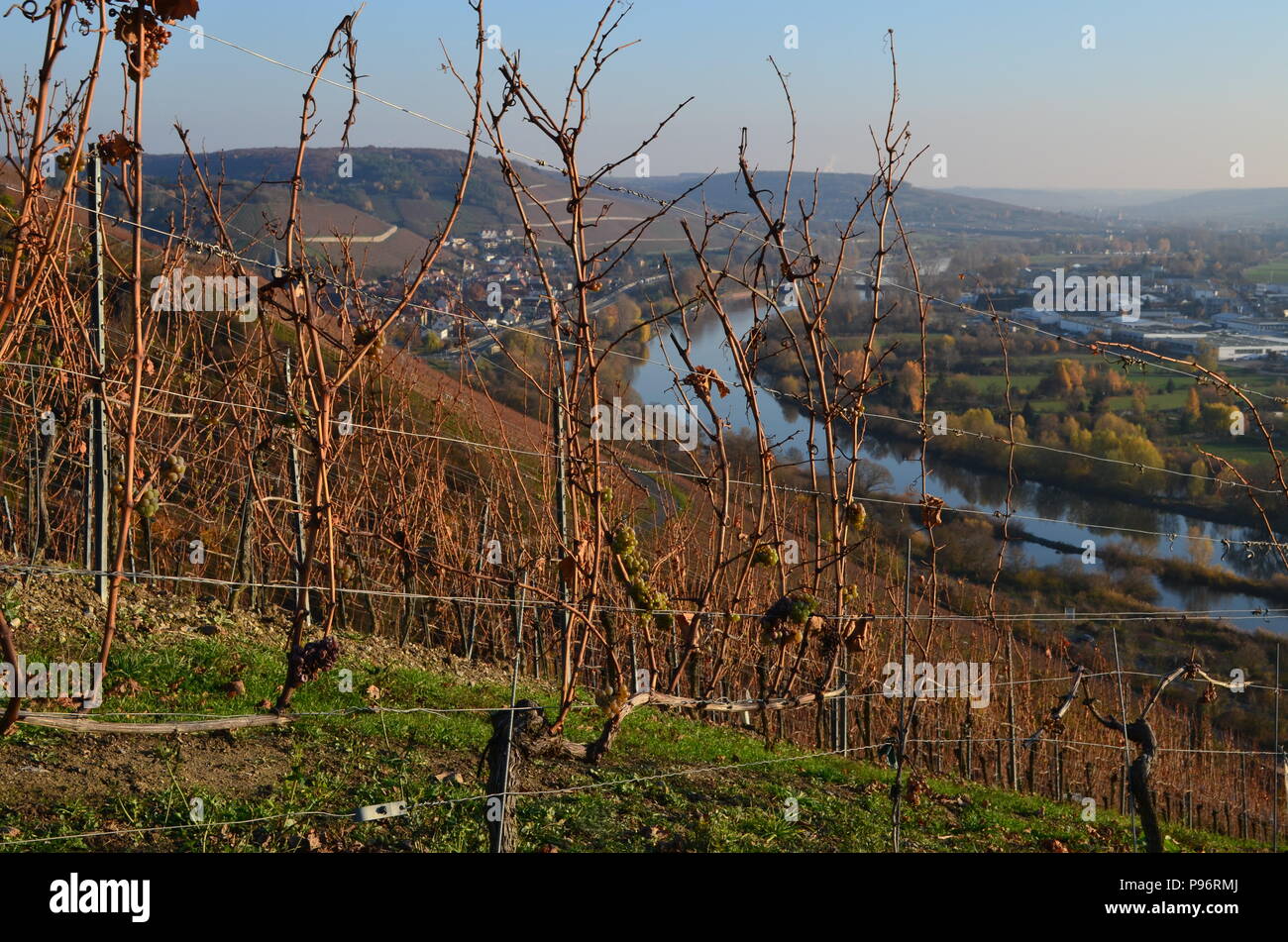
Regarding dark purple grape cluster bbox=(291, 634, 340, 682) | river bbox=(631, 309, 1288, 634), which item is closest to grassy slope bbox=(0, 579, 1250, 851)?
dark purple grape cluster bbox=(291, 634, 340, 682)

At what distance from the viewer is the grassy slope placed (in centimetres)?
343

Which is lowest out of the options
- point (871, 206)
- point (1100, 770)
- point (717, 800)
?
point (1100, 770)

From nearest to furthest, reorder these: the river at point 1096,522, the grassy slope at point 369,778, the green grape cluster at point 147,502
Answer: the green grape cluster at point 147,502 → the grassy slope at point 369,778 → the river at point 1096,522

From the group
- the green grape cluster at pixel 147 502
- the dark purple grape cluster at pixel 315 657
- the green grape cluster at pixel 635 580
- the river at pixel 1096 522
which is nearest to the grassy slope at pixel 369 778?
the dark purple grape cluster at pixel 315 657

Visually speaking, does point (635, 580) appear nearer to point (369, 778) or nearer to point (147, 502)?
point (369, 778)

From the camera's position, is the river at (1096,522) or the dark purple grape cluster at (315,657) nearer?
the dark purple grape cluster at (315,657)

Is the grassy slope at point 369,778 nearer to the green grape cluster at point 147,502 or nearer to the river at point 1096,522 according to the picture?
the green grape cluster at point 147,502

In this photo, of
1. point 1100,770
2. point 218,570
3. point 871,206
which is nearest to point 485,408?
point 218,570

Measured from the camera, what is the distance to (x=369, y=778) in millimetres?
4008

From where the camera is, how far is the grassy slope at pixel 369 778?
3430mm

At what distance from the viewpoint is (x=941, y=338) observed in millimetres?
24891

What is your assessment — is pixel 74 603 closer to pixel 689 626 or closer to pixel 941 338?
pixel 689 626

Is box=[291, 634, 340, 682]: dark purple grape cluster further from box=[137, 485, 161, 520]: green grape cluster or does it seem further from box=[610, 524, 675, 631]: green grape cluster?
box=[610, 524, 675, 631]: green grape cluster
